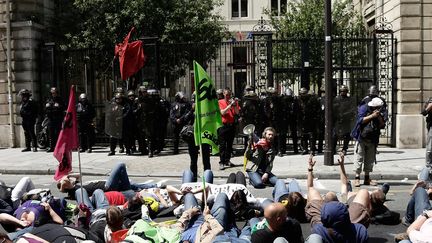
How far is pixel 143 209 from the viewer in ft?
26.5

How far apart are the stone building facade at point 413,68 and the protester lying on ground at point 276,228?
41.8 feet

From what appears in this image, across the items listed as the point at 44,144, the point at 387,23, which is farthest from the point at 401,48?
the point at 44,144

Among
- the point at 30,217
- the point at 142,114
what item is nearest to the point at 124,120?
the point at 142,114

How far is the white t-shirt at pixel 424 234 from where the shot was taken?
582 cm

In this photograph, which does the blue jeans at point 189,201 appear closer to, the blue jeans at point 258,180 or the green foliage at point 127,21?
the blue jeans at point 258,180

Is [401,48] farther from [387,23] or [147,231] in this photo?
[147,231]

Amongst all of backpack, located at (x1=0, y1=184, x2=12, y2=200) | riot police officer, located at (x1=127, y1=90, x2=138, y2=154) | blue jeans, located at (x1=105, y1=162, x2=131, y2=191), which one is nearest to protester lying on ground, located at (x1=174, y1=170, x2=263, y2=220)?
blue jeans, located at (x1=105, y1=162, x2=131, y2=191)

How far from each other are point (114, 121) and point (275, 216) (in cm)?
1197

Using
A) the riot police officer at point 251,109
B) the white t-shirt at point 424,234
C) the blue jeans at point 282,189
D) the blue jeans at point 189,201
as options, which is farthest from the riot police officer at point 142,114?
the white t-shirt at point 424,234

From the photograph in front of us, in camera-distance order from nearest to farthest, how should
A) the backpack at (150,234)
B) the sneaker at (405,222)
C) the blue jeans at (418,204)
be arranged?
the backpack at (150,234) → the blue jeans at (418,204) → the sneaker at (405,222)

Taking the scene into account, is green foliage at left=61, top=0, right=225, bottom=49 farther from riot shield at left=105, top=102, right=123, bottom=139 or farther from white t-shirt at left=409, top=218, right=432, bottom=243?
white t-shirt at left=409, top=218, right=432, bottom=243

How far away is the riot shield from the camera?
17312 millimetres

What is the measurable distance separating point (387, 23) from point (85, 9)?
1201 centimetres

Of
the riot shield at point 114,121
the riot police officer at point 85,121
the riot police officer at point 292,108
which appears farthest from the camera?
the riot police officer at point 85,121
